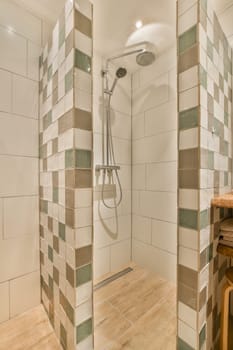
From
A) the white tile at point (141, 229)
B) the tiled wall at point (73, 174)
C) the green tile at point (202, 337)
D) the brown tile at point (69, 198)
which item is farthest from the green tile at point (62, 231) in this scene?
the white tile at point (141, 229)

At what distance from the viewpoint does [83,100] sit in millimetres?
816

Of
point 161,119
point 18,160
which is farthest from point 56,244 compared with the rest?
point 161,119

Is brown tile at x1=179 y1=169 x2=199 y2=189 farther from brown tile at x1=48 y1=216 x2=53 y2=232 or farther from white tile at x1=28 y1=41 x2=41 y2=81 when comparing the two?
white tile at x1=28 y1=41 x2=41 y2=81

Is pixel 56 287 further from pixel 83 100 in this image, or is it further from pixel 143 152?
pixel 143 152

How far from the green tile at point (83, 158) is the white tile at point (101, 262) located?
1093 mm

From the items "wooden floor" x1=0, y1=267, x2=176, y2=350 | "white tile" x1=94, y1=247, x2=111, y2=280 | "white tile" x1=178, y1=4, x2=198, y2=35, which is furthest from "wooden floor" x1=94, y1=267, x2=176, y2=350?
"white tile" x1=178, y1=4, x2=198, y2=35

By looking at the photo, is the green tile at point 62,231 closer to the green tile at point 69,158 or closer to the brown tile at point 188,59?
the green tile at point 69,158

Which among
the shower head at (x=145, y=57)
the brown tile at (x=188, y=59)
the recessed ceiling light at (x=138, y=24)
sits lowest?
the brown tile at (x=188, y=59)

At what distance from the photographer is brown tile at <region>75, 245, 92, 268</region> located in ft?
2.61

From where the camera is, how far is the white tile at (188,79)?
0.71 metres

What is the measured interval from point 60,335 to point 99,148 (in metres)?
1.27

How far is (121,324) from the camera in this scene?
1.15m

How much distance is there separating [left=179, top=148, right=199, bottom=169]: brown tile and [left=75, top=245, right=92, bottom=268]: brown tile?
0.53 meters

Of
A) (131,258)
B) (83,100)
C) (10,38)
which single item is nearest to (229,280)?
(83,100)
